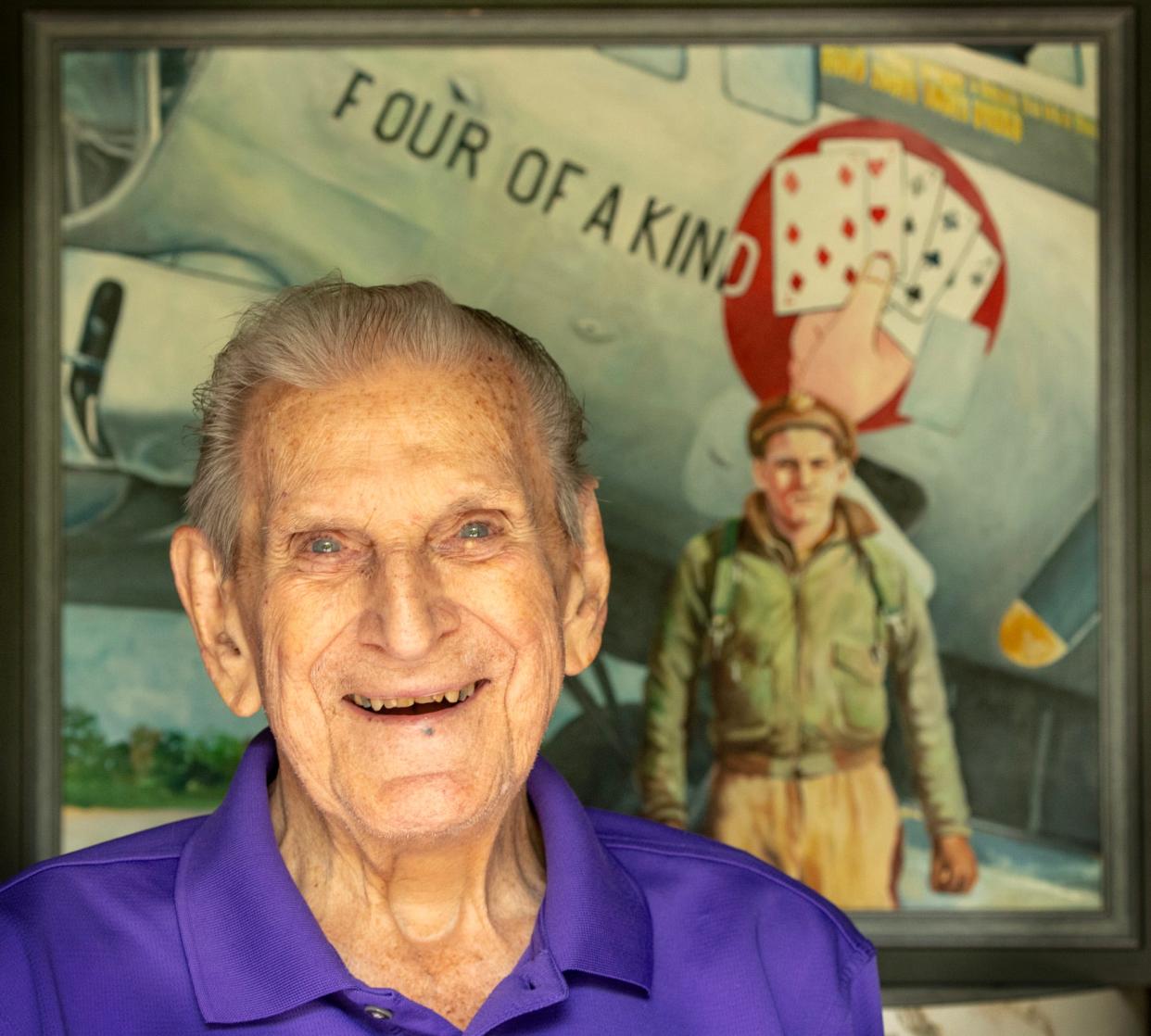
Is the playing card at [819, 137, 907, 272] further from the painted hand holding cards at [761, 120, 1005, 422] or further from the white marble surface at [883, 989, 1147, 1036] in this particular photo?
the white marble surface at [883, 989, 1147, 1036]

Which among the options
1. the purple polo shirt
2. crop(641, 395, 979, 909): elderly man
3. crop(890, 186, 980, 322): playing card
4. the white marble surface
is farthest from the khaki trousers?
the purple polo shirt

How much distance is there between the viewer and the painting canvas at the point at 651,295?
2889 millimetres

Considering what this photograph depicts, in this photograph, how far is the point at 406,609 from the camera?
1.39m

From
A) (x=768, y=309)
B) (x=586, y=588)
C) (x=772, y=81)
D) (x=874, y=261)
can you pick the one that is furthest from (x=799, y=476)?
(x=586, y=588)

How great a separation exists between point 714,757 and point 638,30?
4.36 ft

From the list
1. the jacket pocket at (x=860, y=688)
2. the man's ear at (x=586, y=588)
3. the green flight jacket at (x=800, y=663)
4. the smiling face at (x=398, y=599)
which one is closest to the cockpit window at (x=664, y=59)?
the green flight jacket at (x=800, y=663)

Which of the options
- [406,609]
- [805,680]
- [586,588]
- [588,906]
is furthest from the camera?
[805,680]

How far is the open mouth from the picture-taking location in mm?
1414

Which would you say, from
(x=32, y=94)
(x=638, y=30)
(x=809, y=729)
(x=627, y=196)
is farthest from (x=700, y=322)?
(x=32, y=94)

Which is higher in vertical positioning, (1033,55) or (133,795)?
(1033,55)

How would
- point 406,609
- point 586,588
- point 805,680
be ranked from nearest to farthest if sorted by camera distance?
point 406,609 < point 586,588 < point 805,680

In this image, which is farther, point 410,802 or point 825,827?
point 825,827

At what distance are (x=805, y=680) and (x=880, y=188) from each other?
2.98 feet

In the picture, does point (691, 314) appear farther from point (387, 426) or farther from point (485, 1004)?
point (485, 1004)
